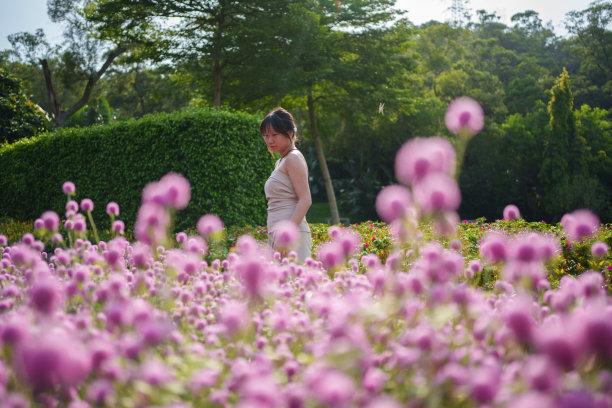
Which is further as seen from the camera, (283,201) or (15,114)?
(15,114)

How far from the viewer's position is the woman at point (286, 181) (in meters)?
3.79

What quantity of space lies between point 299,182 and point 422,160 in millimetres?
2542

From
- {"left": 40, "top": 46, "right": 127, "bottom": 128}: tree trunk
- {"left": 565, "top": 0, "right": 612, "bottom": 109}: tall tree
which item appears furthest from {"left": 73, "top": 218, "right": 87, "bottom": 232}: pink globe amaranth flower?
{"left": 565, "top": 0, "right": 612, "bottom": 109}: tall tree

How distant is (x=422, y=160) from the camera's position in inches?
51.1

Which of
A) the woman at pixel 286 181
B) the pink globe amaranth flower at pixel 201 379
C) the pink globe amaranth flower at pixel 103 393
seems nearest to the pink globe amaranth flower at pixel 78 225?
the pink globe amaranth flower at pixel 103 393

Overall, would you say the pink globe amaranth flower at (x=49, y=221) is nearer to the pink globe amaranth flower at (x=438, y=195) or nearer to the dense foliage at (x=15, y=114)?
the pink globe amaranth flower at (x=438, y=195)

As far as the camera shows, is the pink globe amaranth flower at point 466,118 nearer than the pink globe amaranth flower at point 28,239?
Yes

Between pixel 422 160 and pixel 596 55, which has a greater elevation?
pixel 596 55

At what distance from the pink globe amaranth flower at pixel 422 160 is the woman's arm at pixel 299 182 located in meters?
2.36

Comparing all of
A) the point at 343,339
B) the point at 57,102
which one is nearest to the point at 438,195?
the point at 343,339

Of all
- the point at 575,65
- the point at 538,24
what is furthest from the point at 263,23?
the point at 538,24

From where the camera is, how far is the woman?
379cm

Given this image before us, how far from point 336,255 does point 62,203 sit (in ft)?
40.0

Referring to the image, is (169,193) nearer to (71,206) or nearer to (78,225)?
(78,225)
